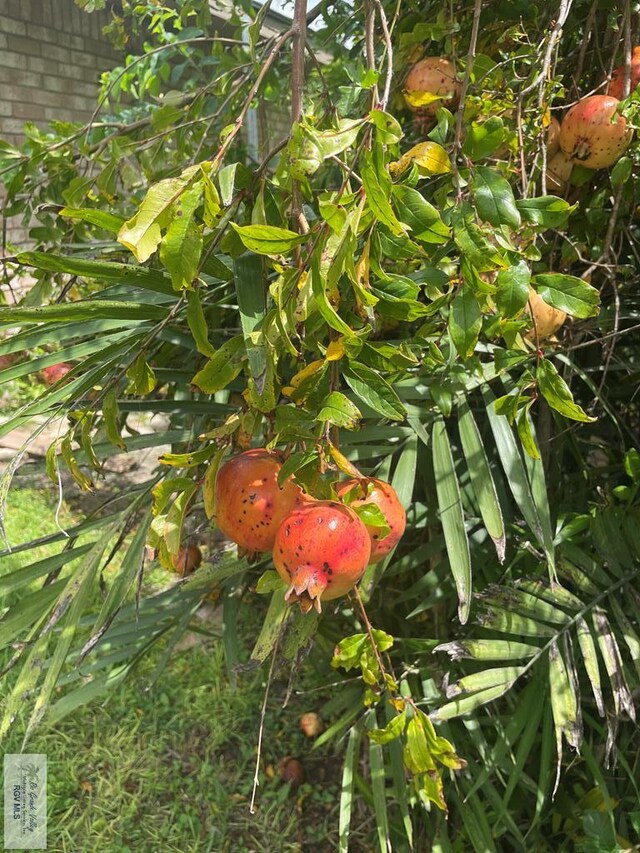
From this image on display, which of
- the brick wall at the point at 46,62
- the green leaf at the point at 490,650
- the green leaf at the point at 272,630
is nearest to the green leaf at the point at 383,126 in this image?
the green leaf at the point at 272,630

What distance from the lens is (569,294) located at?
2.31 ft

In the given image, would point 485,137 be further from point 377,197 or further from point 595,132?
point 595,132

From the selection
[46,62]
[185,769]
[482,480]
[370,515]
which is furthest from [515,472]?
[46,62]

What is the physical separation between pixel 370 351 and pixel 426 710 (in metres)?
0.96

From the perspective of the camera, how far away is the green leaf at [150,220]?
1.85ft

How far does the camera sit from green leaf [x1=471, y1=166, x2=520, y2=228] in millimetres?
629

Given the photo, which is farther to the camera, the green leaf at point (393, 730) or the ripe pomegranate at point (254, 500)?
the green leaf at point (393, 730)

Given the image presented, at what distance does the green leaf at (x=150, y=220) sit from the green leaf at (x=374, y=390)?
0.21 m

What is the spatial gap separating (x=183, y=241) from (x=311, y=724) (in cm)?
173

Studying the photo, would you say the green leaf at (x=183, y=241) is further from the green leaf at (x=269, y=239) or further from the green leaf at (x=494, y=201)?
the green leaf at (x=494, y=201)

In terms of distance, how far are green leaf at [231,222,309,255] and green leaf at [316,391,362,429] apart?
14 centimetres

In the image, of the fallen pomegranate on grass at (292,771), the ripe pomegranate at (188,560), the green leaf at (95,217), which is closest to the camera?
the green leaf at (95,217)

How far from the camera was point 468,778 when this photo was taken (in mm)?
1387

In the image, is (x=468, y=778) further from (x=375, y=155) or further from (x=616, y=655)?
(x=375, y=155)
